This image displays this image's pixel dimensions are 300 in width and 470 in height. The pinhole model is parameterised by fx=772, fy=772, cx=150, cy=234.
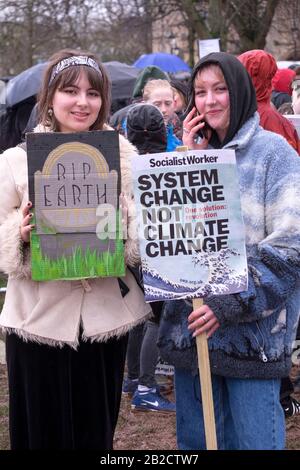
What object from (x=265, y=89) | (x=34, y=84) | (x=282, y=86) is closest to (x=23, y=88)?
(x=34, y=84)

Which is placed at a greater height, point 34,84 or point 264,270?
point 34,84

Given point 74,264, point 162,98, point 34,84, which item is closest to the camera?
point 74,264

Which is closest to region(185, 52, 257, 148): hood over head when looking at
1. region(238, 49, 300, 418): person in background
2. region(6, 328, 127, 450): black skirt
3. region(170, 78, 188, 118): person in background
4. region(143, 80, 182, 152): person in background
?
region(6, 328, 127, 450): black skirt

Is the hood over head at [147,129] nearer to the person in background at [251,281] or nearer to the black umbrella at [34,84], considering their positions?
the person in background at [251,281]

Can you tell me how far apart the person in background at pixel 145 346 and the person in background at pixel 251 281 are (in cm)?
135

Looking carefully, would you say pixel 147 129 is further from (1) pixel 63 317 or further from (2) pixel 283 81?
(2) pixel 283 81

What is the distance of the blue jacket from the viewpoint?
2586 mm

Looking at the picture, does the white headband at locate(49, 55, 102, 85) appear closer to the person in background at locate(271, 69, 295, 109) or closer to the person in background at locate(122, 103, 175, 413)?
the person in background at locate(122, 103, 175, 413)

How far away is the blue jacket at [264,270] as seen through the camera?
2.59 meters

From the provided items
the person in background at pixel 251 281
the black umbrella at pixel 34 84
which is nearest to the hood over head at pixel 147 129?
the person in background at pixel 251 281

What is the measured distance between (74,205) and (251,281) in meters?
0.66

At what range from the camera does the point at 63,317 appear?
9.20ft

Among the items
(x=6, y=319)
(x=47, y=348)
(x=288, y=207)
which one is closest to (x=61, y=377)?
(x=47, y=348)

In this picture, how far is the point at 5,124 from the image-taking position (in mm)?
9945
